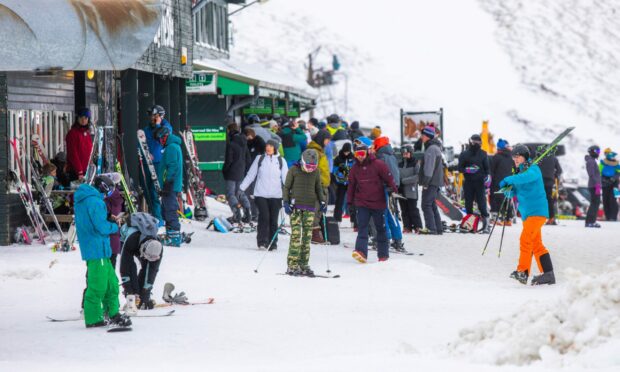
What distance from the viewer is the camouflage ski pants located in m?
14.6

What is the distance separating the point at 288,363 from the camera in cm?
853

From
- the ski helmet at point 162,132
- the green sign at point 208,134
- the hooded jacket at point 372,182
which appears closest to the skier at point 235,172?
the ski helmet at point 162,132

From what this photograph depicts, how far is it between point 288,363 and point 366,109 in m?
59.6

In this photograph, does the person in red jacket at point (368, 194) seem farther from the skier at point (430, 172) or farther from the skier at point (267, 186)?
the skier at point (430, 172)

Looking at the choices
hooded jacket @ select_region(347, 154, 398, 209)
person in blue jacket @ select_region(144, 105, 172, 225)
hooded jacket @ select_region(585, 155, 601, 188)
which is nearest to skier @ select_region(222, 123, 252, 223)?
person in blue jacket @ select_region(144, 105, 172, 225)

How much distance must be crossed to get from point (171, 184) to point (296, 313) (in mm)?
5793

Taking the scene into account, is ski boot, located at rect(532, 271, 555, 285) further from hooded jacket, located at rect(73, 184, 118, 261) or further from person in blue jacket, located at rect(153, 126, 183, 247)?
hooded jacket, located at rect(73, 184, 118, 261)

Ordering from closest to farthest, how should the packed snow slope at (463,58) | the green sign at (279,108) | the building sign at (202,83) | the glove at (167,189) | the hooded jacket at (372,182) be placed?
1. the hooded jacket at (372,182)
2. the glove at (167,189)
3. the building sign at (202,83)
4. the green sign at (279,108)
5. the packed snow slope at (463,58)

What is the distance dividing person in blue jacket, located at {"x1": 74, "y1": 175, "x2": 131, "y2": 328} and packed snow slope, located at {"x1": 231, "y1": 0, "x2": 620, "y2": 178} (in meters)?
51.8

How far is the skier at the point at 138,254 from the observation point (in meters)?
11.1

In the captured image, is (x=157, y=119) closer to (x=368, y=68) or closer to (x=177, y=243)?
(x=177, y=243)

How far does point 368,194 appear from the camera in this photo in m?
15.9

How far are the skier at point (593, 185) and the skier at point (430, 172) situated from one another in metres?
5.14

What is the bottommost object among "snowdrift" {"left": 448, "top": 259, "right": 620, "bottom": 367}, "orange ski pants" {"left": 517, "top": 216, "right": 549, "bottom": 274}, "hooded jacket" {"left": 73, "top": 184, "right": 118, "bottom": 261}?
"snowdrift" {"left": 448, "top": 259, "right": 620, "bottom": 367}
